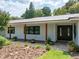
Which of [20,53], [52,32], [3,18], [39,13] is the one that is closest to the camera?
[20,53]

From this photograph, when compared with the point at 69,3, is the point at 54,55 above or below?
below

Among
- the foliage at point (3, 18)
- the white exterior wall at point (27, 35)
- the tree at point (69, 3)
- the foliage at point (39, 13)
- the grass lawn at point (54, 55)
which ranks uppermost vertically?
the tree at point (69, 3)

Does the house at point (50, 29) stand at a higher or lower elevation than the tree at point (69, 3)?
lower

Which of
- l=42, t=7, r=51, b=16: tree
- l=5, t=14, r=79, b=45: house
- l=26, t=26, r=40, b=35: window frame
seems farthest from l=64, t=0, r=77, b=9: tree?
l=5, t=14, r=79, b=45: house

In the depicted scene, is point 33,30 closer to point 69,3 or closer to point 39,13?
point 69,3

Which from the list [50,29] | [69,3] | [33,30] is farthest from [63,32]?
[69,3]

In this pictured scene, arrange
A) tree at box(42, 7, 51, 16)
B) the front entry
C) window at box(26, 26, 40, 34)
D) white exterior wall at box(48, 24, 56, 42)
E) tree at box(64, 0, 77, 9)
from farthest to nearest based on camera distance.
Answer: tree at box(42, 7, 51, 16) < tree at box(64, 0, 77, 9) < window at box(26, 26, 40, 34) < the front entry < white exterior wall at box(48, 24, 56, 42)

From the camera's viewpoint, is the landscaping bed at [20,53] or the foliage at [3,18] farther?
the foliage at [3,18]

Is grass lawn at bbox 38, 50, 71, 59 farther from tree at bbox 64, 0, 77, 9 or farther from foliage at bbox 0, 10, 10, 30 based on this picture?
tree at bbox 64, 0, 77, 9

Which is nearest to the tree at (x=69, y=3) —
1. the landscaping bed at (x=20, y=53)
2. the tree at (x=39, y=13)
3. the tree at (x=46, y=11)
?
the tree at (x=46, y=11)

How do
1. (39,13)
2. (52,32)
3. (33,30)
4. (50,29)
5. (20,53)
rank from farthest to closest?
(39,13), (33,30), (50,29), (52,32), (20,53)

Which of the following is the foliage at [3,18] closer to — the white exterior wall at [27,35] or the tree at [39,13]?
the white exterior wall at [27,35]

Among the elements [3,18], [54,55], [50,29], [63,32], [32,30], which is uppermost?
[3,18]

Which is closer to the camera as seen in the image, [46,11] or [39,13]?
[39,13]
